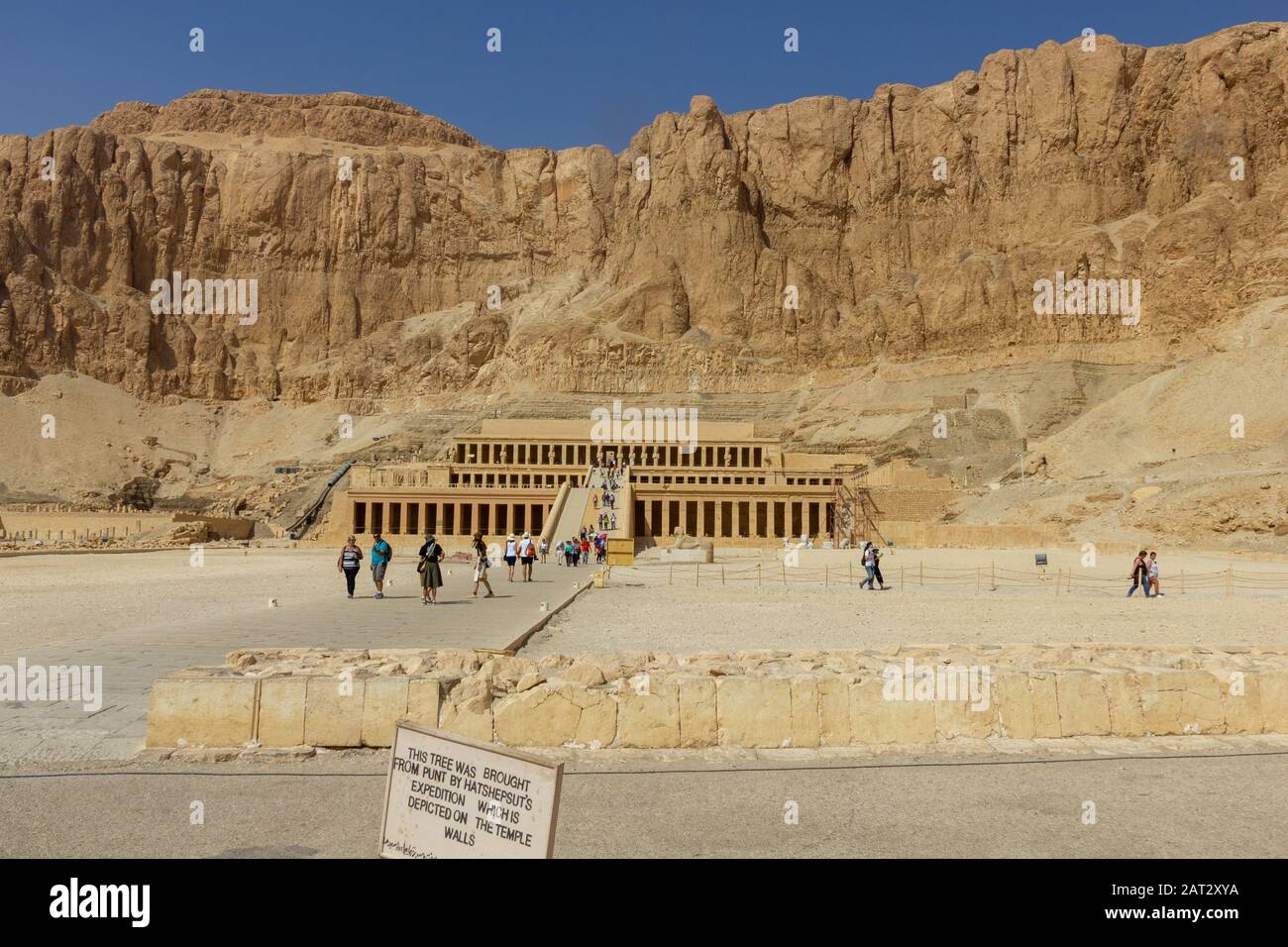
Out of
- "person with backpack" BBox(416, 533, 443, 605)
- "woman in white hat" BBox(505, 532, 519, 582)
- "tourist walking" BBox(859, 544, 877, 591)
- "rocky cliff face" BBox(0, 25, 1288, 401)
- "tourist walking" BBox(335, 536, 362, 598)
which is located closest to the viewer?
"person with backpack" BBox(416, 533, 443, 605)

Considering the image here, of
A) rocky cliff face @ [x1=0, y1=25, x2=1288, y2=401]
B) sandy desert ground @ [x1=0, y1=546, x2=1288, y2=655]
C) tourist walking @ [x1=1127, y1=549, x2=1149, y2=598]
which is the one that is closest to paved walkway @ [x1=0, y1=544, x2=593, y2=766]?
sandy desert ground @ [x1=0, y1=546, x2=1288, y2=655]

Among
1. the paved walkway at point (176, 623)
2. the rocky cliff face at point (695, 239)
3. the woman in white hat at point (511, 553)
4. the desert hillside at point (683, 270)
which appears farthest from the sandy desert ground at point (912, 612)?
the rocky cliff face at point (695, 239)

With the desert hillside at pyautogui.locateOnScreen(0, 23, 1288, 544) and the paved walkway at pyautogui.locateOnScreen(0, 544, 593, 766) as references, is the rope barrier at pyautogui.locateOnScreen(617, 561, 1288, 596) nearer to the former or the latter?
the paved walkway at pyautogui.locateOnScreen(0, 544, 593, 766)

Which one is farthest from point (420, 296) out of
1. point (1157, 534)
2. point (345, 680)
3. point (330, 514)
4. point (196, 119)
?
point (345, 680)

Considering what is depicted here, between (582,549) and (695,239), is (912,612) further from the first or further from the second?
(695,239)

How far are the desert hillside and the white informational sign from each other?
220 feet

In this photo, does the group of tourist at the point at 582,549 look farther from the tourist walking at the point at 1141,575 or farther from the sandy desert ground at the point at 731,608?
the tourist walking at the point at 1141,575

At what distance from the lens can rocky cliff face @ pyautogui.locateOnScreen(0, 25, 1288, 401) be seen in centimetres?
9488

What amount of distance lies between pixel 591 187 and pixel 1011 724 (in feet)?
424

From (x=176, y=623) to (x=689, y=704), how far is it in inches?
452

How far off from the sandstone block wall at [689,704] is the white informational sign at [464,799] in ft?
13.4

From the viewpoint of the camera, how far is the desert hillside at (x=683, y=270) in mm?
87375
